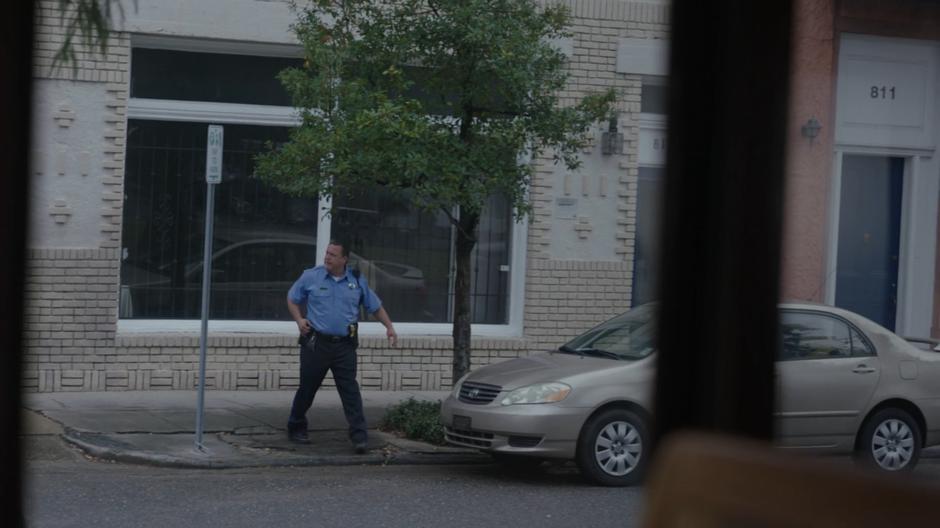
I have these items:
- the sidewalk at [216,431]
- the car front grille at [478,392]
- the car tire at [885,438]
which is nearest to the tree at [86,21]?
the car tire at [885,438]

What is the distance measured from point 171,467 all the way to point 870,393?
5488 mm

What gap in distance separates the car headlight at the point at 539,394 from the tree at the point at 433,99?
1687 millimetres

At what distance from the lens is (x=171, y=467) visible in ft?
30.9

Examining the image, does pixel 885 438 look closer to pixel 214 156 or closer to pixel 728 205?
pixel 728 205

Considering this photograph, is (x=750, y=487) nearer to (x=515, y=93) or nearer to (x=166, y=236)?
(x=515, y=93)

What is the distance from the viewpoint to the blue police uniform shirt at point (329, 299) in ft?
33.0

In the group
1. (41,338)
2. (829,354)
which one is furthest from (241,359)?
(829,354)

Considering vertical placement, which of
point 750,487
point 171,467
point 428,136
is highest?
point 428,136

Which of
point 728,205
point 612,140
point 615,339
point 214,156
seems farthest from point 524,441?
point 728,205

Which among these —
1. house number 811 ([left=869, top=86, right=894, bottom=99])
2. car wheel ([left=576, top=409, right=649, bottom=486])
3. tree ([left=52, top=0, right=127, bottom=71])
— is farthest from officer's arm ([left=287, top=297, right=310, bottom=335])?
house number 811 ([left=869, top=86, right=894, bottom=99])

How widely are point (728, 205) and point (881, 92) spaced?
682 mm

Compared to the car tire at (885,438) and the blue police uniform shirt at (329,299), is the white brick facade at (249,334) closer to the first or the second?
the blue police uniform shirt at (329,299)

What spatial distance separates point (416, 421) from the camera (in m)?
10.8

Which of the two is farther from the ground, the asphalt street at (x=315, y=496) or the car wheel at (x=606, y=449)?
the car wheel at (x=606, y=449)
